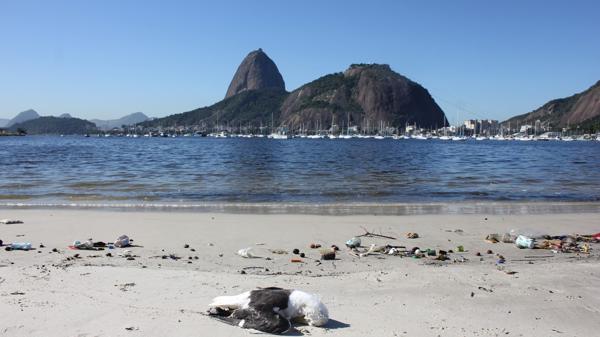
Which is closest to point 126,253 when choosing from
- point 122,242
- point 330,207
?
point 122,242

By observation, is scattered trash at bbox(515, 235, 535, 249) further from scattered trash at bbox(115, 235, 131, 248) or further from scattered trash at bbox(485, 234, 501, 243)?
scattered trash at bbox(115, 235, 131, 248)

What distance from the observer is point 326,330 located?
530 centimetres

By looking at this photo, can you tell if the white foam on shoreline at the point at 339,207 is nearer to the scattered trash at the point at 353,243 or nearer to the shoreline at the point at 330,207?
the shoreline at the point at 330,207

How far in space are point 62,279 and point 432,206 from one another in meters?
12.0

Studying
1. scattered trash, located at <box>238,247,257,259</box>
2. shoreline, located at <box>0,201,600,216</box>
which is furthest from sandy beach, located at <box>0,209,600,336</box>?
shoreline, located at <box>0,201,600,216</box>

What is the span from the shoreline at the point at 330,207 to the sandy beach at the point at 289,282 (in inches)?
120

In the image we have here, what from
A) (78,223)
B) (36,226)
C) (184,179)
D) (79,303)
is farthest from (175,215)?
(184,179)

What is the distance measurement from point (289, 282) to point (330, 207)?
8.74 meters

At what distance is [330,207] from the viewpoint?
619 inches

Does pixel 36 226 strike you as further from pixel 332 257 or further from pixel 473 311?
pixel 473 311

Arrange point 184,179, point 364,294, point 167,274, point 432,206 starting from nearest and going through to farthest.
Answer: point 364,294 → point 167,274 → point 432,206 → point 184,179

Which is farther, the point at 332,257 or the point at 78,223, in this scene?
the point at 78,223

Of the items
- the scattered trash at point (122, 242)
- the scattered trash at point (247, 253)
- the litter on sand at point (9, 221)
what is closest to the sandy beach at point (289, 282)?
the scattered trash at point (247, 253)

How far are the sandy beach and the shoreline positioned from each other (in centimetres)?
305
